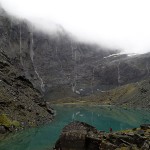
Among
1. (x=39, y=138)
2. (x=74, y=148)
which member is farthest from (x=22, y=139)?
(x=74, y=148)

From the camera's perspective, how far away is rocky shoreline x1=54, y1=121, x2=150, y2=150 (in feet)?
144

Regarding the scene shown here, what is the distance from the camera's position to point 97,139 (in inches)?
1880

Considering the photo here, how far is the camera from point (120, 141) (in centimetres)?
4525

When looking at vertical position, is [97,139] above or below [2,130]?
above

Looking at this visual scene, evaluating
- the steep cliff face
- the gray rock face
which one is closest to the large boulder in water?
the gray rock face

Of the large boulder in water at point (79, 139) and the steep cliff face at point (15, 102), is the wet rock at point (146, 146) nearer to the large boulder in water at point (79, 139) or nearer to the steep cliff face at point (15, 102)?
the large boulder in water at point (79, 139)

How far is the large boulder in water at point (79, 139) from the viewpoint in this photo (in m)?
48.0

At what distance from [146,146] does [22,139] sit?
44.5 m

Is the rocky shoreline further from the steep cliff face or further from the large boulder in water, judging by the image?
the steep cliff face

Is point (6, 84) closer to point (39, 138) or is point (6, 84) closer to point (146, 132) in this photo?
point (39, 138)

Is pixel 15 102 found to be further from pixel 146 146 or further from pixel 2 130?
pixel 146 146

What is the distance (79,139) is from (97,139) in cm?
280

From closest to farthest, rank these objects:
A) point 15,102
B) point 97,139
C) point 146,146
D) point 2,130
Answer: point 146,146, point 97,139, point 2,130, point 15,102

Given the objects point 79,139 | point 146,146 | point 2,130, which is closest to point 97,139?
point 79,139
